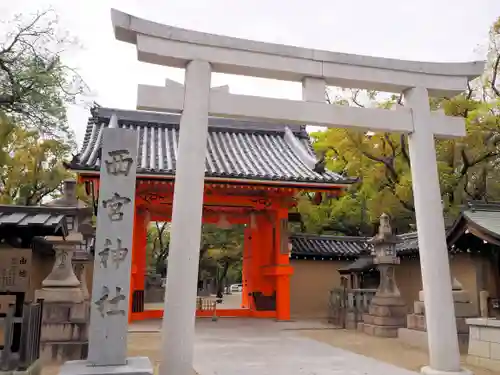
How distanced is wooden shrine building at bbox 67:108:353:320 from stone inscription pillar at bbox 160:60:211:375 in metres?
6.84

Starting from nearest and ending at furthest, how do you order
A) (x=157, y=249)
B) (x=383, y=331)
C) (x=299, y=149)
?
1. (x=383, y=331)
2. (x=299, y=149)
3. (x=157, y=249)

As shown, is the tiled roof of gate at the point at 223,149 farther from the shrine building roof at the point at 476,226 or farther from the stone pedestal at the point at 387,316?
the shrine building roof at the point at 476,226

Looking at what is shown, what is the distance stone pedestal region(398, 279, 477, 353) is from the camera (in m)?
10.6

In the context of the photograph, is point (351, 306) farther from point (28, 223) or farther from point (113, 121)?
point (28, 223)

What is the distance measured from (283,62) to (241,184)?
721cm

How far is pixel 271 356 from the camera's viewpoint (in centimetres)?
891

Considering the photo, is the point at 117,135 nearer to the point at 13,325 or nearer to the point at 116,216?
the point at 116,216

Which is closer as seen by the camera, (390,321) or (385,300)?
(390,321)

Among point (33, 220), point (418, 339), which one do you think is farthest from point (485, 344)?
point (33, 220)

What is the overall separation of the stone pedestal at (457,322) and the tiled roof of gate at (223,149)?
4.41 m

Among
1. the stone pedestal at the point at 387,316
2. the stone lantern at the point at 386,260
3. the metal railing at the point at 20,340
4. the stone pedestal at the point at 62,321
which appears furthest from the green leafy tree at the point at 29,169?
the metal railing at the point at 20,340

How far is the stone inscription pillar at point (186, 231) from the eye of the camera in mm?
5668

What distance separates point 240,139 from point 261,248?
432 centimetres

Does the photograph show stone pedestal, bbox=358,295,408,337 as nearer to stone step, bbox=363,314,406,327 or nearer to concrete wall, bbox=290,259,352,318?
stone step, bbox=363,314,406,327
